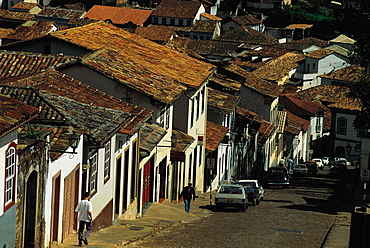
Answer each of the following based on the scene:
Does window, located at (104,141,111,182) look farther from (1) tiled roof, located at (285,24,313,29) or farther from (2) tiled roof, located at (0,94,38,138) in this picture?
(1) tiled roof, located at (285,24,313,29)

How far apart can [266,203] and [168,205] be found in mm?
10274

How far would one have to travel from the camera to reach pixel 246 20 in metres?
150

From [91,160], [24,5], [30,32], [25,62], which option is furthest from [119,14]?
[91,160]

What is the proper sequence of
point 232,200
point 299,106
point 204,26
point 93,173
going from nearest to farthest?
point 93,173 → point 232,200 → point 299,106 → point 204,26

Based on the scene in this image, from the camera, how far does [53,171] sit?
59.2 ft

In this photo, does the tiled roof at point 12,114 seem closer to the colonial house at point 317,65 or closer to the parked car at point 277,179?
the parked car at point 277,179

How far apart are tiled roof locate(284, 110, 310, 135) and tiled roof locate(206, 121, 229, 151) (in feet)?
113

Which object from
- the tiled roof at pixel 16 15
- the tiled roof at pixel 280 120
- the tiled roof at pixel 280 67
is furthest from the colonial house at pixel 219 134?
the tiled roof at pixel 16 15

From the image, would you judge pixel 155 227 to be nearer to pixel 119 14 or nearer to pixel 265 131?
pixel 265 131

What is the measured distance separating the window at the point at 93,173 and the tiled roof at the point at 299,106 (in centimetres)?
6633

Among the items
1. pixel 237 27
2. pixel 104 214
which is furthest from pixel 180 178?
pixel 237 27

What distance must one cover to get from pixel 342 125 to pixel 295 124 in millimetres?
8916

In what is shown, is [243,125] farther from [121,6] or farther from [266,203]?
[121,6]

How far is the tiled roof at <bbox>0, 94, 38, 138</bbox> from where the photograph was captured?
1434 cm
